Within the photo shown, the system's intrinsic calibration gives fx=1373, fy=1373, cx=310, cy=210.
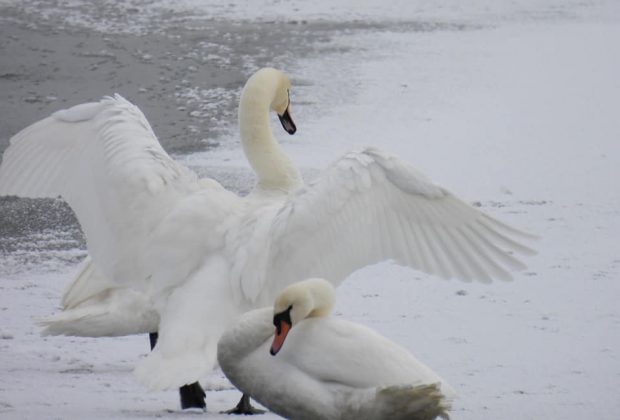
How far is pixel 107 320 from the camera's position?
18.1 ft

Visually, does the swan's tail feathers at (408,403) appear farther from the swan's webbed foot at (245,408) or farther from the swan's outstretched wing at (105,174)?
the swan's outstretched wing at (105,174)

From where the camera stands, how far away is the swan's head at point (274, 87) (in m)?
5.99

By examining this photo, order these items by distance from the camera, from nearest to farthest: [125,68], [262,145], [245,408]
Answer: [245,408] → [262,145] → [125,68]

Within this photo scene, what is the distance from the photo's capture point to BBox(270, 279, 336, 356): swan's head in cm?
427

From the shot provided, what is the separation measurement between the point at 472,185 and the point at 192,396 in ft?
10.9

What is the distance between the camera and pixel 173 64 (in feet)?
37.0

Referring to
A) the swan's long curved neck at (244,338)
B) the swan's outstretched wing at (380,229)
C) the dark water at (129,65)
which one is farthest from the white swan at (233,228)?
the dark water at (129,65)

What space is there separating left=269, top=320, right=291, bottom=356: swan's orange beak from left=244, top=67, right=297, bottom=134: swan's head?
1846 millimetres

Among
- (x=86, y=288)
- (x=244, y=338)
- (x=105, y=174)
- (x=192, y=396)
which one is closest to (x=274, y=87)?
(x=105, y=174)

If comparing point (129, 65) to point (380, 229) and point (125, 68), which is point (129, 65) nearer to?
point (125, 68)

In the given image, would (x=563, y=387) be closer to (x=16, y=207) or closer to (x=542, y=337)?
(x=542, y=337)

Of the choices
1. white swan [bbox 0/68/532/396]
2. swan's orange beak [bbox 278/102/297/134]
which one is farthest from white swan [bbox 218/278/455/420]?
swan's orange beak [bbox 278/102/297/134]

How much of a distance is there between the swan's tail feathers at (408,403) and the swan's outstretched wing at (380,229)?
1013 mm

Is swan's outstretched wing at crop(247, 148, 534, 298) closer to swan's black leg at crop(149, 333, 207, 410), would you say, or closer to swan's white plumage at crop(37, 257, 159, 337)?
swan's black leg at crop(149, 333, 207, 410)
